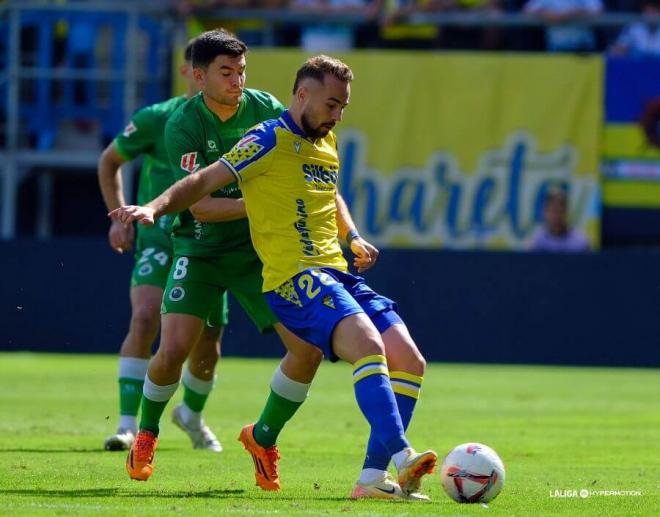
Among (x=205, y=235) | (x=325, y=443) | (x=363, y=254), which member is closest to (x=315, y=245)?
(x=363, y=254)

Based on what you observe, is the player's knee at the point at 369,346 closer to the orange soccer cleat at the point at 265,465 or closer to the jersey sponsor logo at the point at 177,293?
the orange soccer cleat at the point at 265,465

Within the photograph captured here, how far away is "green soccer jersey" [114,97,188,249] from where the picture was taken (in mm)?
9422

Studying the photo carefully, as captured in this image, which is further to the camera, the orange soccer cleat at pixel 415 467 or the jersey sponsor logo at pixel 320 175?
the jersey sponsor logo at pixel 320 175

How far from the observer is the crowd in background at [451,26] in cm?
2102

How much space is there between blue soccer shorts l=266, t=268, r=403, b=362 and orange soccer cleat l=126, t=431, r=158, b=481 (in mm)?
1107

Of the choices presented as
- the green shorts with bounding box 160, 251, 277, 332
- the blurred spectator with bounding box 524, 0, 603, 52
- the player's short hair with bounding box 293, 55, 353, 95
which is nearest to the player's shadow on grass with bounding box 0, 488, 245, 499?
the green shorts with bounding box 160, 251, 277, 332

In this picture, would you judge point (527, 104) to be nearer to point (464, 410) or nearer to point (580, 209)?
point (580, 209)

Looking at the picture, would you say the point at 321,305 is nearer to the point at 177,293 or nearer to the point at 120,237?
the point at 177,293

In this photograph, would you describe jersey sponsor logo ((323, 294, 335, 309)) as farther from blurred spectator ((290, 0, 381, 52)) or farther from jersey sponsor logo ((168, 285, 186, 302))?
blurred spectator ((290, 0, 381, 52))

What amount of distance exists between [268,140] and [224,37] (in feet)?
3.27

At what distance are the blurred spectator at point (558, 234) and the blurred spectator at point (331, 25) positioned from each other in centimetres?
373

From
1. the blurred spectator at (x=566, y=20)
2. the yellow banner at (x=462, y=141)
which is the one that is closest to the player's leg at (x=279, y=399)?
the yellow banner at (x=462, y=141)

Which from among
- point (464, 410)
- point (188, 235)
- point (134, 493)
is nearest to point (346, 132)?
point (464, 410)

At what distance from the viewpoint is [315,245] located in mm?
6922
